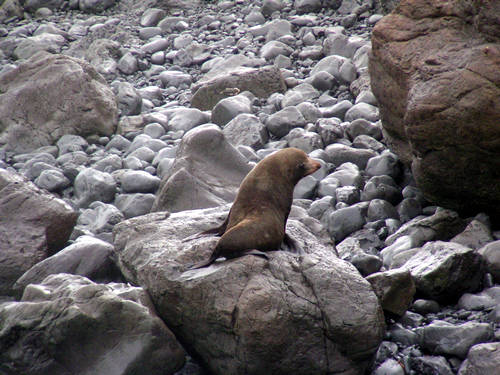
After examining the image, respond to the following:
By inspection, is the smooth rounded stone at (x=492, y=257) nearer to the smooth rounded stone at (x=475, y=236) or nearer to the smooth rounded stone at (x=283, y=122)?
the smooth rounded stone at (x=475, y=236)

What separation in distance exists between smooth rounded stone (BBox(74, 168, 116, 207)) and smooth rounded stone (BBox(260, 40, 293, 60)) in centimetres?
521

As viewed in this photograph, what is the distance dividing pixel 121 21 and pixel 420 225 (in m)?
11.5

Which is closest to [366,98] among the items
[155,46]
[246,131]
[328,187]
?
[246,131]

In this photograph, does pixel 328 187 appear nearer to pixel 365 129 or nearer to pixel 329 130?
pixel 329 130

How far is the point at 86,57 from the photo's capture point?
14.2 metres

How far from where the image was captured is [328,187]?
7906mm

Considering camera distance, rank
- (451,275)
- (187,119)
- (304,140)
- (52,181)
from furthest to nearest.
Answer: (187,119), (304,140), (52,181), (451,275)

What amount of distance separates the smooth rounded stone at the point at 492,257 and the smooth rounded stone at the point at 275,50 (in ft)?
25.5

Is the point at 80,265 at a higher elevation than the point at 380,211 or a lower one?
higher

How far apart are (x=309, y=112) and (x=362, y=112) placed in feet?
2.55

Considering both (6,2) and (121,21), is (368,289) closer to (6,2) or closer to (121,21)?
(121,21)

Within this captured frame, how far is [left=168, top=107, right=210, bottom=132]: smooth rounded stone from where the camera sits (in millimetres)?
10434

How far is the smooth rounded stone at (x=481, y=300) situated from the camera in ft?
17.1

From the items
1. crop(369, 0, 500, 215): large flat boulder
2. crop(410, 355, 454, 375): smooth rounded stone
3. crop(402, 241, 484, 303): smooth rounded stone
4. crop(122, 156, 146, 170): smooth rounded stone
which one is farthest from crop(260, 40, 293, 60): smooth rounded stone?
crop(410, 355, 454, 375): smooth rounded stone
